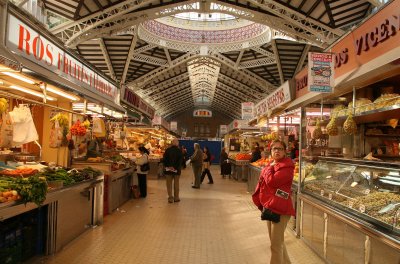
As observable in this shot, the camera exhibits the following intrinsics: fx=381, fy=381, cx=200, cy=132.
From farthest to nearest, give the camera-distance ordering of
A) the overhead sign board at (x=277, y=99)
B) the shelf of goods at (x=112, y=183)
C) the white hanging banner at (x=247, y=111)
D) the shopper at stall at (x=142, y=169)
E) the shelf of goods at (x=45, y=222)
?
the white hanging banner at (x=247, y=111) → the shopper at stall at (x=142, y=169) → the shelf of goods at (x=112, y=183) → the overhead sign board at (x=277, y=99) → the shelf of goods at (x=45, y=222)

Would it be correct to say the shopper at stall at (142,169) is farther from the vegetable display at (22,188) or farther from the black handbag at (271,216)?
the black handbag at (271,216)

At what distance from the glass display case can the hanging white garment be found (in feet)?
14.3

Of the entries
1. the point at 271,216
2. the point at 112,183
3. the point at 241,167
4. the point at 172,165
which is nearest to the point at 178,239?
the point at 271,216

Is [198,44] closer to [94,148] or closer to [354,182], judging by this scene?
[94,148]

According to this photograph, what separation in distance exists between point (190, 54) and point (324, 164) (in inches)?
766

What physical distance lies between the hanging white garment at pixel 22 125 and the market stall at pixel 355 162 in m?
4.27

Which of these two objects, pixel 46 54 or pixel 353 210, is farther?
pixel 46 54

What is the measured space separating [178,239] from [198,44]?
19.3 metres

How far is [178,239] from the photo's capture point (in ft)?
19.6

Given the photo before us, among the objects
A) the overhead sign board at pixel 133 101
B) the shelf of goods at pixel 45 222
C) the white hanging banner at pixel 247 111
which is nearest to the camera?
the shelf of goods at pixel 45 222

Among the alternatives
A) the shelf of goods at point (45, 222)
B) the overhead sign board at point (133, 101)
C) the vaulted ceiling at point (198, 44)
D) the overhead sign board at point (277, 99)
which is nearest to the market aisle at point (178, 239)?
the shelf of goods at point (45, 222)

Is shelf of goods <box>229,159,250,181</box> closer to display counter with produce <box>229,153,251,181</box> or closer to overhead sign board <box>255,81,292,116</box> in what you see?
display counter with produce <box>229,153,251,181</box>

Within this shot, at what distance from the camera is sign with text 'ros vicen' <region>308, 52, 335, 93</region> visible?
5344mm

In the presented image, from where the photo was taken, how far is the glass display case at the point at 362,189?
3.63 m
